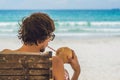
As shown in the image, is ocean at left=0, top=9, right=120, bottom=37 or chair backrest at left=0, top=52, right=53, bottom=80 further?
ocean at left=0, top=9, right=120, bottom=37

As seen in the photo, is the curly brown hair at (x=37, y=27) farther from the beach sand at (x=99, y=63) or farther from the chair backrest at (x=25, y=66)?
the beach sand at (x=99, y=63)

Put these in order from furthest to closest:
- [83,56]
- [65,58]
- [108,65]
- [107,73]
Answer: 1. [83,56]
2. [108,65]
3. [107,73]
4. [65,58]

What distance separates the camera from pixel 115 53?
10234mm

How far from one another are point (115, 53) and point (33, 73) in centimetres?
755

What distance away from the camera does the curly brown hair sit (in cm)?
279

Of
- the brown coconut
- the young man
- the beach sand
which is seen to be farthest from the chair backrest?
the beach sand

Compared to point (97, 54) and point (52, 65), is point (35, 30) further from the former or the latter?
point (97, 54)

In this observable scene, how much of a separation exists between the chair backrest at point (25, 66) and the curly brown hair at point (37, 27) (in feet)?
0.42

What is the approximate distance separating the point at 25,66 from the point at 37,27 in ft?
0.94

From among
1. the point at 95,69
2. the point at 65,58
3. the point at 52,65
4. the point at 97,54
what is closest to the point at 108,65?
the point at 95,69

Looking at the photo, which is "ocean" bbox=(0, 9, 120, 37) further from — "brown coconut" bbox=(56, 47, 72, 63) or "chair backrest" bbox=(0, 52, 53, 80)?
"chair backrest" bbox=(0, 52, 53, 80)

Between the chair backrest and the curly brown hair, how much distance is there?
13 centimetres

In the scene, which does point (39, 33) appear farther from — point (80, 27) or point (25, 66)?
point (80, 27)

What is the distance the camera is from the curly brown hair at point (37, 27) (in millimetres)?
2793
